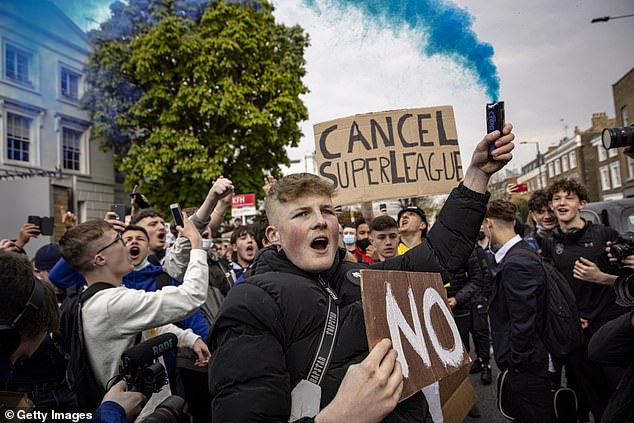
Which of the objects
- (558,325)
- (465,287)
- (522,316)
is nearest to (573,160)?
(465,287)

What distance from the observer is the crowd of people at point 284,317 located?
1.38 metres

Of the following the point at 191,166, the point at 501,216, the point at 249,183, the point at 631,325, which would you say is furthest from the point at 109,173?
the point at 631,325

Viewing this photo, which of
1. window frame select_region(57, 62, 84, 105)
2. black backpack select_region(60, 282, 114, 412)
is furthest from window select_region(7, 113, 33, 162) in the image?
black backpack select_region(60, 282, 114, 412)

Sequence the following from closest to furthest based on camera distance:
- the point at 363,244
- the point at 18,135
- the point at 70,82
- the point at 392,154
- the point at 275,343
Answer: the point at 275,343
the point at 392,154
the point at 363,244
the point at 70,82
the point at 18,135

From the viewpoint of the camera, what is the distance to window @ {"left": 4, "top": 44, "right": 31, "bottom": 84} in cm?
568

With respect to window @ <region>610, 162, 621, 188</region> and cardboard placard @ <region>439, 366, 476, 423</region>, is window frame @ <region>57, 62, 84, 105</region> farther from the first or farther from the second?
window @ <region>610, 162, 621, 188</region>

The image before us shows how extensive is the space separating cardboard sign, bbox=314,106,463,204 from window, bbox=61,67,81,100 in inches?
209

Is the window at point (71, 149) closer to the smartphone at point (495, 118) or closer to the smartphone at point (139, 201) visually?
the smartphone at point (139, 201)

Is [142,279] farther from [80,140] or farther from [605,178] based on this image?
[605,178]

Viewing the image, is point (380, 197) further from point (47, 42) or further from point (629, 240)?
point (47, 42)

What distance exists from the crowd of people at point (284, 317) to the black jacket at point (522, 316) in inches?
0.4

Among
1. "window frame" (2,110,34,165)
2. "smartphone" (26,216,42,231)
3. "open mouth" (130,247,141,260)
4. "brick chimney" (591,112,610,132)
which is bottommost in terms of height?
"open mouth" (130,247,141,260)

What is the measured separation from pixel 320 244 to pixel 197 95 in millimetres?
15781

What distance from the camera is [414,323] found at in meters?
1.61
